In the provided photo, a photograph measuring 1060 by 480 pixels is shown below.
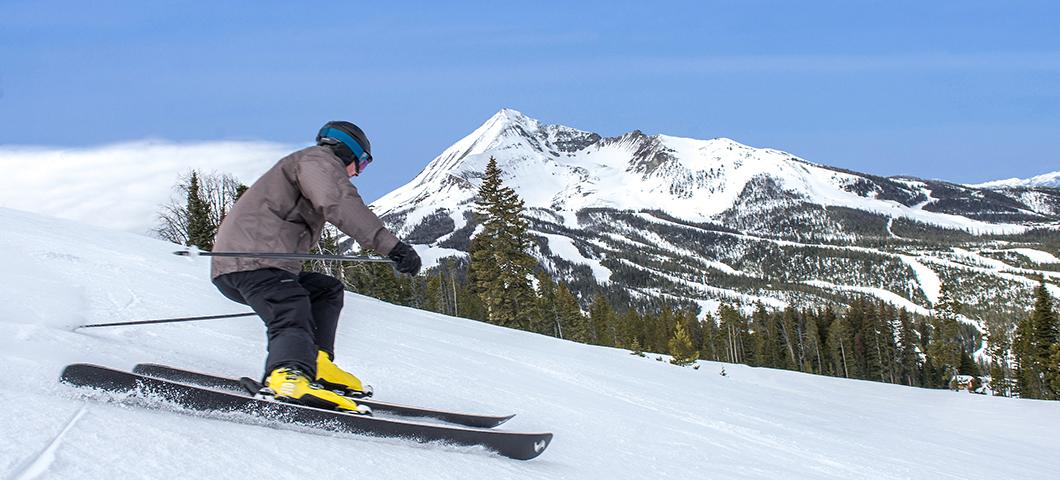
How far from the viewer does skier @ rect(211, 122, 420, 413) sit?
3.77 meters

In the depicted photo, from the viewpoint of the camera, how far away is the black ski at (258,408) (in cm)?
348

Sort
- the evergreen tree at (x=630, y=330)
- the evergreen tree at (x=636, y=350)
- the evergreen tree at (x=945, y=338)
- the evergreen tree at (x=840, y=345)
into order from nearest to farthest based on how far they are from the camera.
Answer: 1. the evergreen tree at (x=636, y=350)
2. the evergreen tree at (x=630, y=330)
3. the evergreen tree at (x=945, y=338)
4. the evergreen tree at (x=840, y=345)

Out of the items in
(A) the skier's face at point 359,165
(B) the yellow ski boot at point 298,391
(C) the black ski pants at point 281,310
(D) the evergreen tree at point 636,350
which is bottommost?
(D) the evergreen tree at point 636,350

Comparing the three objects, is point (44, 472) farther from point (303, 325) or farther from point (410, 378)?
point (410, 378)

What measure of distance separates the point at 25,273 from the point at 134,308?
4.78ft

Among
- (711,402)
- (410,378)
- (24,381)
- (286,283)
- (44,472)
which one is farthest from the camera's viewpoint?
(711,402)

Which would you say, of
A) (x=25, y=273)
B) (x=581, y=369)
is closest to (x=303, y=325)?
(x=25, y=273)

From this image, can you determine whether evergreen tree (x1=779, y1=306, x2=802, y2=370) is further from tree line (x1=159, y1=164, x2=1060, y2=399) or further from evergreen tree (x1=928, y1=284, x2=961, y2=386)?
evergreen tree (x1=928, y1=284, x2=961, y2=386)

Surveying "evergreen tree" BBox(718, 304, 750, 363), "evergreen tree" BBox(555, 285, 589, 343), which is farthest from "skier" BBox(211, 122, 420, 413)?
"evergreen tree" BBox(718, 304, 750, 363)

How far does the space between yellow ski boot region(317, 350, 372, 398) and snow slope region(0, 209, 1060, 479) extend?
79 centimetres

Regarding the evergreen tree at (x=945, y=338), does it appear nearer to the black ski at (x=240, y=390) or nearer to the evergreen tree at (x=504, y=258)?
the evergreen tree at (x=504, y=258)

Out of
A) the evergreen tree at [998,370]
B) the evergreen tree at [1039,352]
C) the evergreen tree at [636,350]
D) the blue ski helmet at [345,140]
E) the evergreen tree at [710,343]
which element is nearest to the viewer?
the blue ski helmet at [345,140]

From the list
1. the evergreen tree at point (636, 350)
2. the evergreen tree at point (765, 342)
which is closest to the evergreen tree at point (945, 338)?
the evergreen tree at point (765, 342)

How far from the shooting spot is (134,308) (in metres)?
→ 7.10
